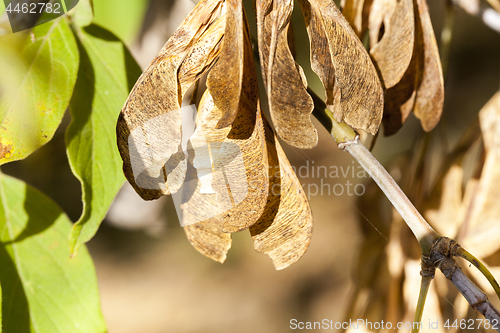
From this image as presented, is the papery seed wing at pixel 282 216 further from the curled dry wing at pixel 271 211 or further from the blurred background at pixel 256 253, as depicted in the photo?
the blurred background at pixel 256 253

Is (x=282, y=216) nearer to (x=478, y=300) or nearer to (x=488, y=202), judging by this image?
(x=478, y=300)

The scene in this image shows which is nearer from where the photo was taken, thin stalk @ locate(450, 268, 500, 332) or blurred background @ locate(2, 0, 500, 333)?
thin stalk @ locate(450, 268, 500, 332)

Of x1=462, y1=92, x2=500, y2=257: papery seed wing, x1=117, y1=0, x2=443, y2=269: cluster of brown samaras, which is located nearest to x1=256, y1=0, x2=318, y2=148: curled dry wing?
x1=117, y1=0, x2=443, y2=269: cluster of brown samaras

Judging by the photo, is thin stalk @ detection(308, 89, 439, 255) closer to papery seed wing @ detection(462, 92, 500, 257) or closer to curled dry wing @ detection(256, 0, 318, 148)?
curled dry wing @ detection(256, 0, 318, 148)

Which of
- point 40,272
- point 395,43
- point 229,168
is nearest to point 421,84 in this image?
point 395,43

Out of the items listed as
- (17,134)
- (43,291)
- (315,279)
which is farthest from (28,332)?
(315,279)

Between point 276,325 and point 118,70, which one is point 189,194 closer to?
point 118,70
